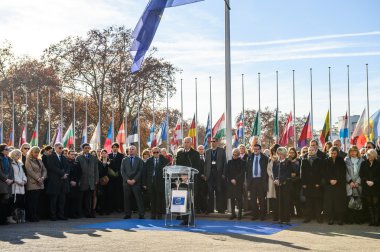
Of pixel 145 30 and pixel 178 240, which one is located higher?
pixel 145 30

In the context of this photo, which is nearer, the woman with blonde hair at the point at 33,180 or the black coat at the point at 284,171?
the black coat at the point at 284,171

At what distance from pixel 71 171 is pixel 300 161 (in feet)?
20.5

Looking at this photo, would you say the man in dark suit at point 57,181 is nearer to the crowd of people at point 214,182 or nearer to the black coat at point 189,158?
the crowd of people at point 214,182

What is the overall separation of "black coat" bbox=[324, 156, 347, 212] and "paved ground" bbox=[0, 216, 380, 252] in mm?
821

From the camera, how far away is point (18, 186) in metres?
13.7

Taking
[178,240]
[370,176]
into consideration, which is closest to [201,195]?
[370,176]

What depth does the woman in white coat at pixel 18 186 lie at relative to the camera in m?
13.6

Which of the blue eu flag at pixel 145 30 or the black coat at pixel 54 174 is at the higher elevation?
the blue eu flag at pixel 145 30

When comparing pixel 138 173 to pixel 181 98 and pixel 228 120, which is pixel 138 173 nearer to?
pixel 228 120

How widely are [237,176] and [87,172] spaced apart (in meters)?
4.25

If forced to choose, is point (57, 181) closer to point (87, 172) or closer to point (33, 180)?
point (33, 180)

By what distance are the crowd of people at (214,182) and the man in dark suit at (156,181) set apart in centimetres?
3

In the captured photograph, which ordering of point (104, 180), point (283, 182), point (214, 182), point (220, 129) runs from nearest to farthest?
point (283, 182), point (214, 182), point (104, 180), point (220, 129)

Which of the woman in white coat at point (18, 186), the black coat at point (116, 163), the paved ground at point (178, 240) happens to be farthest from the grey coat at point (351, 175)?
the woman in white coat at point (18, 186)
